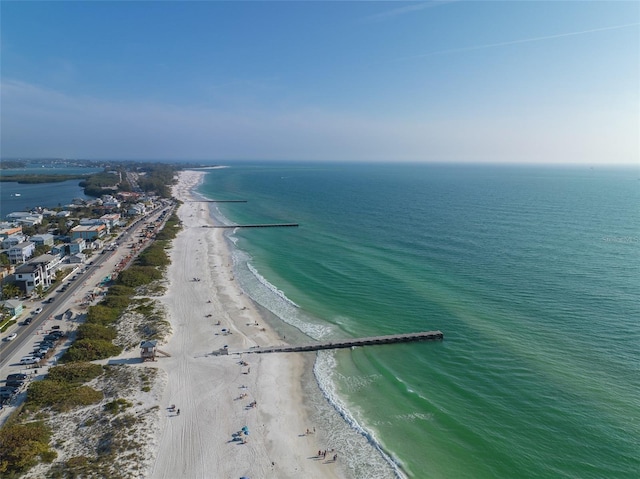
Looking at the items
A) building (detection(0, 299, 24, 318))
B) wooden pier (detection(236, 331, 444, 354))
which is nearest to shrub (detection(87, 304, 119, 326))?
building (detection(0, 299, 24, 318))

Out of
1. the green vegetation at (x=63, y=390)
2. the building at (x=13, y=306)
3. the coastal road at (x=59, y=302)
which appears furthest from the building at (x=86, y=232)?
the green vegetation at (x=63, y=390)

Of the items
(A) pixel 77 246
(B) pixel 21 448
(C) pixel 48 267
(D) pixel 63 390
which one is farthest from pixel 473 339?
(A) pixel 77 246

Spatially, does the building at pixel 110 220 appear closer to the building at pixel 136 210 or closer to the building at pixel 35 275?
the building at pixel 136 210

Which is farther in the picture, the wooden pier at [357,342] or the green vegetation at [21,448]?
the wooden pier at [357,342]

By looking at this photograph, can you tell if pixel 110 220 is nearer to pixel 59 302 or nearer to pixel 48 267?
pixel 48 267

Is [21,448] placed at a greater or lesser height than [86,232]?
lesser

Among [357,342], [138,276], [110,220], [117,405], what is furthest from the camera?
[110,220]

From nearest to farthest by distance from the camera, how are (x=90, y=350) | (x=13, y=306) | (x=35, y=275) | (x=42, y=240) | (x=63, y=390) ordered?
(x=63, y=390) → (x=90, y=350) → (x=13, y=306) → (x=35, y=275) → (x=42, y=240)

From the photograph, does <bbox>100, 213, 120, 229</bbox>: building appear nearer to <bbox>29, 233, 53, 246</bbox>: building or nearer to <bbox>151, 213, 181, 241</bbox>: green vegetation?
<bbox>151, 213, 181, 241</bbox>: green vegetation
